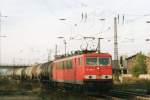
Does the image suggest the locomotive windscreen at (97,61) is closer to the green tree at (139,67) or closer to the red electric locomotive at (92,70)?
the red electric locomotive at (92,70)

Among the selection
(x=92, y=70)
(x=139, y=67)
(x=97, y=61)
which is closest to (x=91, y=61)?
(x=97, y=61)

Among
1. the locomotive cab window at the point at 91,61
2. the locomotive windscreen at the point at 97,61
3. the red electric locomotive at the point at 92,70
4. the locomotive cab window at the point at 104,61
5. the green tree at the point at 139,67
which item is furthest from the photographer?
the green tree at the point at 139,67

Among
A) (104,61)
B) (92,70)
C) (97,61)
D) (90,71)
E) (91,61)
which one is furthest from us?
(104,61)

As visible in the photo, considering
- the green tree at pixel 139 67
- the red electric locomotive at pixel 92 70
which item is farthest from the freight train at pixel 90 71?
the green tree at pixel 139 67

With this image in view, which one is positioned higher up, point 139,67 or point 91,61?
point 139,67

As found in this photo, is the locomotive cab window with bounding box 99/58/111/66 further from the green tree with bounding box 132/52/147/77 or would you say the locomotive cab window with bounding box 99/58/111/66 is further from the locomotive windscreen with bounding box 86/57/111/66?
the green tree with bounding box 132/52/147/77

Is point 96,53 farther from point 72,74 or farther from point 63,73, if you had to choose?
point 63,73

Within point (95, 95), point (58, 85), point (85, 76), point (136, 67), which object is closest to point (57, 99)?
point (85, 76)

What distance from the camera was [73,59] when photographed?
33.4 m

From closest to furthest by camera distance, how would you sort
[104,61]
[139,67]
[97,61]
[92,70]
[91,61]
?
[92,70], [91,61], [97,61], [104,61], [139,67]

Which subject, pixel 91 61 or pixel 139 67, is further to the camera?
pixel 139 67

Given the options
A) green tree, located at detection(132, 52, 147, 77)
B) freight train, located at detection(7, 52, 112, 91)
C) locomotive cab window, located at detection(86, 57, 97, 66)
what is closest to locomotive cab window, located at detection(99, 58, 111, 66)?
freight train, located at detection(7, 52, 112, 91)

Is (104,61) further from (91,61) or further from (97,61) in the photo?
(91,61)

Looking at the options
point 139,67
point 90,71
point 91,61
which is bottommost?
point 90,71
